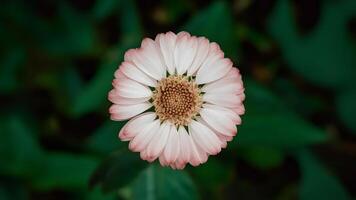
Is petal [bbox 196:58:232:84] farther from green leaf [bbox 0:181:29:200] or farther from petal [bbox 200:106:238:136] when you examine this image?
green leaf [bbox 0:181:29:200]

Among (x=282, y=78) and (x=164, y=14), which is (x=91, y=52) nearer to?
(x=164, y=14)

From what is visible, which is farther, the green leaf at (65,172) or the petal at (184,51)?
the green leaf at (65,172)

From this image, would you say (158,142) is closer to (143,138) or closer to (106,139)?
(143,138)

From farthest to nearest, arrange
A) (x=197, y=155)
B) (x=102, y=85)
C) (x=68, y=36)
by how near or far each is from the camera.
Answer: (x=68, y=36), (x=102, y=85), (x=197, y=155)

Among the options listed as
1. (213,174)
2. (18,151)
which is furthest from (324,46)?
(18,151)

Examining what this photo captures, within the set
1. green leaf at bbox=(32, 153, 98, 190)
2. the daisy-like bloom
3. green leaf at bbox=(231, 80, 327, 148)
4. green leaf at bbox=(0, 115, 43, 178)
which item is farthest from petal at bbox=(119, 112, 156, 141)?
green leaf at bbox=(0, 115, 43, 178)

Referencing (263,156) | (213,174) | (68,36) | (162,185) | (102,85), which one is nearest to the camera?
(162,185)

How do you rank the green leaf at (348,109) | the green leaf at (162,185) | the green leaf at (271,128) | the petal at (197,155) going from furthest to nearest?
the green leaf at (348,109) < the green leaf at (271,128) < the green leaf at (162,185) < the petal at (197,155)

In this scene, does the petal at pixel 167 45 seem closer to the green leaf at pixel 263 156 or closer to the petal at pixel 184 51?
the petal at pixel 184 51

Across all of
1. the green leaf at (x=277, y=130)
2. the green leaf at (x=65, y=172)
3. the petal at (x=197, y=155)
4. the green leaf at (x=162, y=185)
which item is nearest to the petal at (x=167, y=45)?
the petal at (x=197, y=155)
